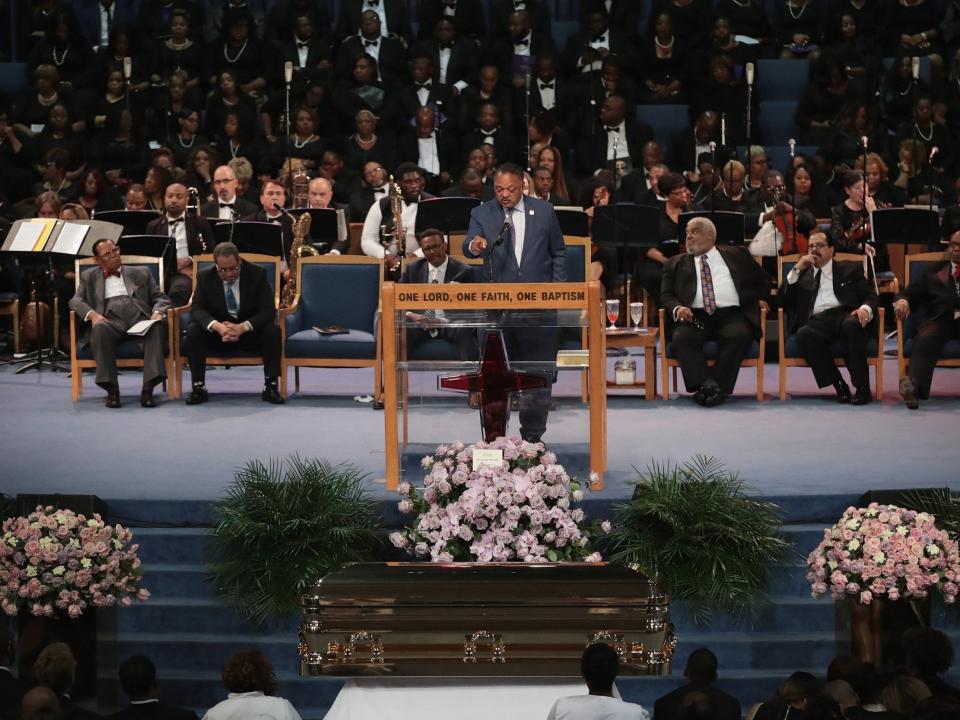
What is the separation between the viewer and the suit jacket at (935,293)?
374 inches

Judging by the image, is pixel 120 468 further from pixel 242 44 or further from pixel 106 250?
pixel 242 44

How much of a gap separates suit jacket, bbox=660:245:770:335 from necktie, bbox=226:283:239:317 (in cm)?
254

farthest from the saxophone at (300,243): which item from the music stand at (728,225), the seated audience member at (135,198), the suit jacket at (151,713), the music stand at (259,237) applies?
the suit jacket at (151,713)

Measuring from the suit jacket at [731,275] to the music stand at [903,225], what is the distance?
4.38 ft

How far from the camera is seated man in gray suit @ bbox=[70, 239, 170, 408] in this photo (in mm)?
9594

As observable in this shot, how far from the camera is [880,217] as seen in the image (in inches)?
425

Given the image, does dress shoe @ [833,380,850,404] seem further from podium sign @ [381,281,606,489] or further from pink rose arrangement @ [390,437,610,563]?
pink rose arrangement @ [390,437,610,563]

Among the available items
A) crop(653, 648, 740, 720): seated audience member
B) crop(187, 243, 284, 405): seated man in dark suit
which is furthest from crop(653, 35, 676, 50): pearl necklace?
crop(653, 648, 740, 720): seated audience member

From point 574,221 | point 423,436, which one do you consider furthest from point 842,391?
point 423,436

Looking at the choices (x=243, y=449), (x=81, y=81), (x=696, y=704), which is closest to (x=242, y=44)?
(x=81, y=81)

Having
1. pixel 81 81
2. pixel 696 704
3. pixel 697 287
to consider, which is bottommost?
pixel 696 704

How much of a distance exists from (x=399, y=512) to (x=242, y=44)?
917 cm

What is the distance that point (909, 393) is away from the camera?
365 inches

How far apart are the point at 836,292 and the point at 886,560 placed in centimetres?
391
